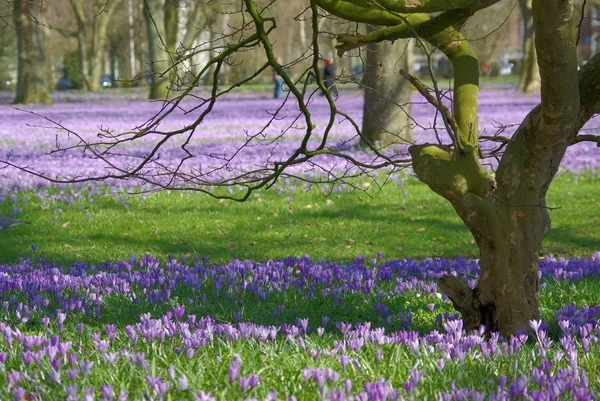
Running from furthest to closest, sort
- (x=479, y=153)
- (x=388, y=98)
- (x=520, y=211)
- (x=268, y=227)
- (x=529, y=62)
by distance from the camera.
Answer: (x=529, y=62), (x=388, y=98), (x=268, y=227), (x=479, y=153), (x=520, y=211)

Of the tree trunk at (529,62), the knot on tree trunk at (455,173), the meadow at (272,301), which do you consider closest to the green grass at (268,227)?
the meadow at (272,301)

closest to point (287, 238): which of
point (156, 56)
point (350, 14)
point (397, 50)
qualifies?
point (350, 14)

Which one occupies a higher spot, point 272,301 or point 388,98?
point 388,98

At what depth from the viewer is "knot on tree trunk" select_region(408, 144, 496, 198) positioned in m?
4.37

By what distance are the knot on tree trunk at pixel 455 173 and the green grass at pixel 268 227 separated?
457 centimetres

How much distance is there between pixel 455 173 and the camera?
4.39m

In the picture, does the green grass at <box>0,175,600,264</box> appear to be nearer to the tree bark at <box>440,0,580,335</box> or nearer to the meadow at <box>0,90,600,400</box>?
the meadow at <box>0,90,600,400</box>

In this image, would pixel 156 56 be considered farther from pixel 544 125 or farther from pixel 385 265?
pixel 544 125

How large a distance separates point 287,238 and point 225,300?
4.13 metres

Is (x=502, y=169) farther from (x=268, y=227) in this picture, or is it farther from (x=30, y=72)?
(x=30, y=72)

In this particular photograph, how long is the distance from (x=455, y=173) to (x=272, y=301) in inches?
80.3

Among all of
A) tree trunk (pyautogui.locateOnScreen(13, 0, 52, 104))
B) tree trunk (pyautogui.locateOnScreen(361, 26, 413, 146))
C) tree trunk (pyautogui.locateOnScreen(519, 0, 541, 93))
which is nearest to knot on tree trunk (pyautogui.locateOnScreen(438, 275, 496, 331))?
tree trunk (pyautogui.locateOnScreen(361, 26, 413, 146))

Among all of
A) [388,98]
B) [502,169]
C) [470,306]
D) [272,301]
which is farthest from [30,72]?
[502,169]

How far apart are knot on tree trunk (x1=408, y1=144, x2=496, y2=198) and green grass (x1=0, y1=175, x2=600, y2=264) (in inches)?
180
